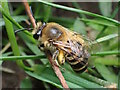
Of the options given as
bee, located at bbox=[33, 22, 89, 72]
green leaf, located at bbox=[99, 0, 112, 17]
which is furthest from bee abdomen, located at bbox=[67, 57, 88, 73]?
green leaf, located at bbox=[99, 0, 112, 17]

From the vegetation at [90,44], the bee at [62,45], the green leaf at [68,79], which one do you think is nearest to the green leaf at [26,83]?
the vegetation at [90,44]

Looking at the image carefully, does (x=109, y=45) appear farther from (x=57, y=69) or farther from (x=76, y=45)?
(x=57, y=69)

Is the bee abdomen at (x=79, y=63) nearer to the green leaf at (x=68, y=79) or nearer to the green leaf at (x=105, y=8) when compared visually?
the green leaf at (x=68, y=79)

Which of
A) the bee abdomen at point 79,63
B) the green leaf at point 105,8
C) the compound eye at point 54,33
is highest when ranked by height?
the green leaf at point 105,8

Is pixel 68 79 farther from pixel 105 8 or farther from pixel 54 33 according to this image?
pixel 105 8

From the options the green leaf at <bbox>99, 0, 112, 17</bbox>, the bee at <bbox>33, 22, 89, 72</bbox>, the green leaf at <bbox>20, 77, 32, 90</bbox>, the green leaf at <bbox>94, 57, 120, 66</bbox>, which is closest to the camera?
the bee at <bbox>33, 22, 89, 72</bbox>

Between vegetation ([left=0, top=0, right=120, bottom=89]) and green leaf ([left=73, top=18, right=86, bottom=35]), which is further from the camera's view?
green leaf ([left=73, top=18, right=86, bottom=35])

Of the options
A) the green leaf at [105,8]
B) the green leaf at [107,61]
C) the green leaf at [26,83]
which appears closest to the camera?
the green leaf at [26,83]

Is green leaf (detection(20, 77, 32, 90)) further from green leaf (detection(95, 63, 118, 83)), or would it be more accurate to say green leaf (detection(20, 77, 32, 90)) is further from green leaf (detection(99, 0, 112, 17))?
green leaf (detection(99, 0, 112, 17))

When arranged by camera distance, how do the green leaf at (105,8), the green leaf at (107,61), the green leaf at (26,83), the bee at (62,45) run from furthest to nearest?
the green leaf at (105,8) → the green leaf at (107,61) → the green leaf at (26,83) → the bee at (62,45)

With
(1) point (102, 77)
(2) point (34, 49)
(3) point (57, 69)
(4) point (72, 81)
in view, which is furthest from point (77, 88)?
(2) point (34, 49)

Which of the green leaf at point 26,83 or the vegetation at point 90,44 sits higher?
the vegetation at point 90,44
